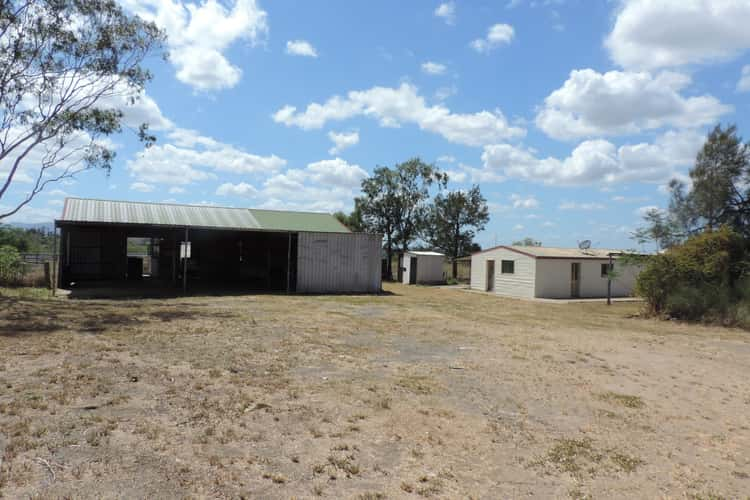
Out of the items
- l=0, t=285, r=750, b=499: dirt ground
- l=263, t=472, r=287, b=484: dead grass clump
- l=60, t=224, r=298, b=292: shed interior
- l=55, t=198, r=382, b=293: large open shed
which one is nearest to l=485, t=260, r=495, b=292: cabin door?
l=55, t=198, r=382, b=293: large open shed

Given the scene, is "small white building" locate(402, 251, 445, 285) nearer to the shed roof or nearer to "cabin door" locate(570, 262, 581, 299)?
the shed roof

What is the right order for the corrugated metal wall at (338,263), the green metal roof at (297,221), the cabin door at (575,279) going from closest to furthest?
the corrugated metal wall at (338,263) < the green metal roof at (297,221) < the cabin door at (575,279)

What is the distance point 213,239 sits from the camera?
30438mm

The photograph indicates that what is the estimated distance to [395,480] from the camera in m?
4.02

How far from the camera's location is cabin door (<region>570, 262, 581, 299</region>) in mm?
26359

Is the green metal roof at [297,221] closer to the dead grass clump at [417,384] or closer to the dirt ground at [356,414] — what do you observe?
the dirt ground at [356,414]

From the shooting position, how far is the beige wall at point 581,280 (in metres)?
25.2

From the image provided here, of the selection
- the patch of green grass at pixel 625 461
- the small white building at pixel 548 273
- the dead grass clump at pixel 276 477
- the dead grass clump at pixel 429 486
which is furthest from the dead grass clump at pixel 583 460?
the small white building at pixel 548 273

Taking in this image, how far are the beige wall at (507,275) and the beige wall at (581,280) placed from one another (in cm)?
59

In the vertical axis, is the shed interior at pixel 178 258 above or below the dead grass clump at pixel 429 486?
above

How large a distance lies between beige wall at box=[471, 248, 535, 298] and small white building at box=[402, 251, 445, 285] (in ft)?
12.6

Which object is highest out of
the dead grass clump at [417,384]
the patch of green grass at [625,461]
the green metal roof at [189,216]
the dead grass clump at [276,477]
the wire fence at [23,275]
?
the green metal roof at [189,216]

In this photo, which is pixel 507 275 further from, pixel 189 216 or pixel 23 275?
pixel 23 275

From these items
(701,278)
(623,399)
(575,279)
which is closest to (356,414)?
(623,399)
